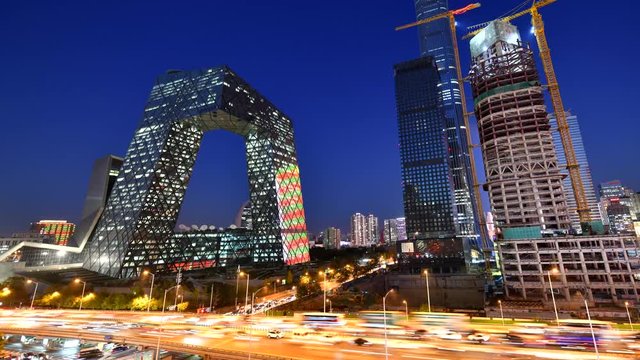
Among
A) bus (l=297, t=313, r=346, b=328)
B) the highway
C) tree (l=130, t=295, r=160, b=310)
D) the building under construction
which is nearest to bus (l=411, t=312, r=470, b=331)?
the highway

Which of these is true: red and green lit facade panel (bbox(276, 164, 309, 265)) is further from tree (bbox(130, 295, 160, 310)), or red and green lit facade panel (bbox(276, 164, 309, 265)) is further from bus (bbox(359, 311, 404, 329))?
bus (bbox(359, 311, 404, 329))

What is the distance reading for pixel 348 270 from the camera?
389ft

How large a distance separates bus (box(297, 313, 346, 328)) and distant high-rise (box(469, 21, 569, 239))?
77000 millimetres

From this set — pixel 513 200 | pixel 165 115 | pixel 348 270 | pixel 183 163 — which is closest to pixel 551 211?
pixel 513 200

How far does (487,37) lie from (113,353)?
147006 mm

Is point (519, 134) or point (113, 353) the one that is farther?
point (519, 134)

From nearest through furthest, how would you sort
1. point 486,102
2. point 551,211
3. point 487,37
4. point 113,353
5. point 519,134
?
point 113,353
point 551,211
point 519,134
point 486,102
point 487,37

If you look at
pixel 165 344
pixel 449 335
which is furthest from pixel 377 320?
pixel 165 344

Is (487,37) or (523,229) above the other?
(487,37)

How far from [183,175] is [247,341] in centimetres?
9776

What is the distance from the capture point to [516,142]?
108812 mm

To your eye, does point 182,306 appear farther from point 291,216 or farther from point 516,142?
point 516,142

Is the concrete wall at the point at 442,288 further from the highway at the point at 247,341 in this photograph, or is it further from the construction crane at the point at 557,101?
the highway at the point at 247,341

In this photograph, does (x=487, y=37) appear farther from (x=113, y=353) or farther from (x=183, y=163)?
(x=113, y=353)
